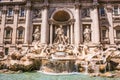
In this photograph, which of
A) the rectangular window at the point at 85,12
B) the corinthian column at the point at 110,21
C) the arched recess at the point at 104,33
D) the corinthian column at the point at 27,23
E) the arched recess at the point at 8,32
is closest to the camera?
the corinthian column at the point at 27,23

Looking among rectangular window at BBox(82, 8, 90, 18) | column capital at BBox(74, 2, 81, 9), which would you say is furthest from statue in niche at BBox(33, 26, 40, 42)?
rectangular window at BBox(82, 8, 90, 18)

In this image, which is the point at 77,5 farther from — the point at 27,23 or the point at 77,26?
the point at 27,23

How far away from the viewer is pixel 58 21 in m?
31.2

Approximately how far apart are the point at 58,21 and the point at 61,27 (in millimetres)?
1604

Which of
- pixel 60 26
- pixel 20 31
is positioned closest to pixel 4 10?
pixel 20 31

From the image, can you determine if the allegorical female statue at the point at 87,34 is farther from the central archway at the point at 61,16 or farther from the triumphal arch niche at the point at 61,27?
the central archway at the point at 61,16

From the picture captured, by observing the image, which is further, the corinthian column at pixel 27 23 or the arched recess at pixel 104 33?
the arched recess at pixel 104 33

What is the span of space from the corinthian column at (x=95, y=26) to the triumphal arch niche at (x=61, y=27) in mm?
3500

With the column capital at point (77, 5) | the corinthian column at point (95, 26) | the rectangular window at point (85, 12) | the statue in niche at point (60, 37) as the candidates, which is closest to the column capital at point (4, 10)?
the statue in niche at point (60, 37)

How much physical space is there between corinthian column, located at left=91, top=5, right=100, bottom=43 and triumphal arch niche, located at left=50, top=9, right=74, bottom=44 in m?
3.50

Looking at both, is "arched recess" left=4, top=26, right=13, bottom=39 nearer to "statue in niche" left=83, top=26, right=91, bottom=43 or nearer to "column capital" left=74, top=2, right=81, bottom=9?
"column capital" left=74, top=2, right=81, bottom=9

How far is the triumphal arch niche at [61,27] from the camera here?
29.5 meters

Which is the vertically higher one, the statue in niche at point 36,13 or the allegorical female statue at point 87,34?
the statue in niche at point 36,13

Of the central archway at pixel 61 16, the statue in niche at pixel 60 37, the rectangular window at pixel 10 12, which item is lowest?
the statue in niche at pixel 60 37
